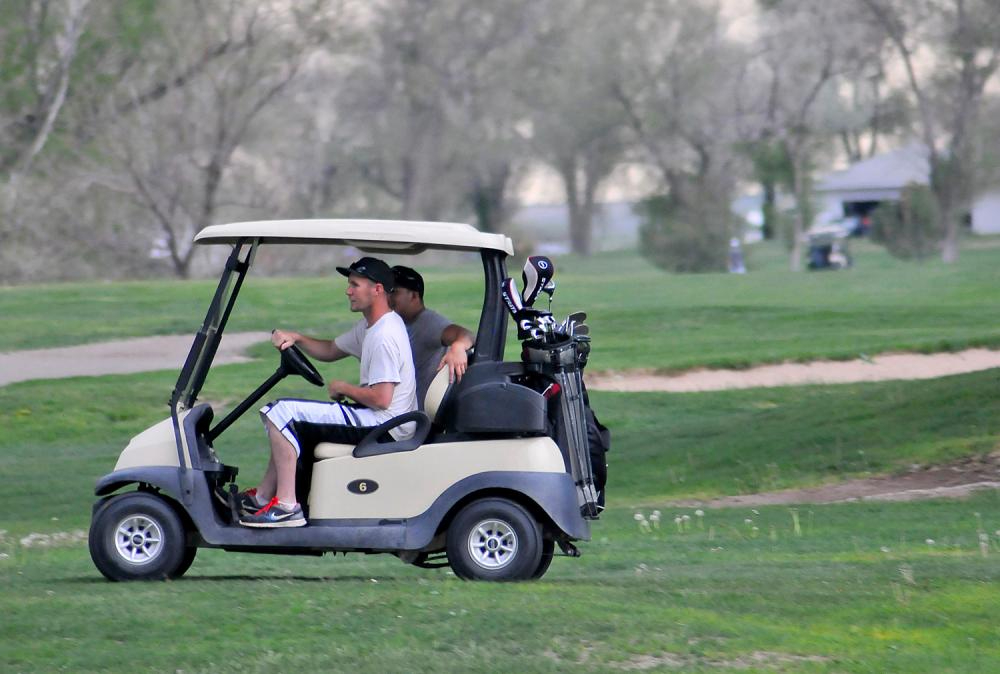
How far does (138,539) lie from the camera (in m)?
7.48

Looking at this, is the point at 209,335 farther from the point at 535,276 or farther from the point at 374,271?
the point at 535,276

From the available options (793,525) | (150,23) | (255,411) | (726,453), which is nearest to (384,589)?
(793,525)

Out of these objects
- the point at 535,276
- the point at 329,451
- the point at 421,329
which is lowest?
the point at 329,451

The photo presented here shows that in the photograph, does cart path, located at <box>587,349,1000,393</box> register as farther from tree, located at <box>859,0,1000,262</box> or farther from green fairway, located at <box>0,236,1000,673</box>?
tree, located at <box>859,0,1000,262</box>

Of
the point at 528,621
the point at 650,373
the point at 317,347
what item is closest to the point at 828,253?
the point at 650,373

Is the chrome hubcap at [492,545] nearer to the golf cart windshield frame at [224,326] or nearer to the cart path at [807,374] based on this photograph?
the golf cart windshield frame at [224,326]

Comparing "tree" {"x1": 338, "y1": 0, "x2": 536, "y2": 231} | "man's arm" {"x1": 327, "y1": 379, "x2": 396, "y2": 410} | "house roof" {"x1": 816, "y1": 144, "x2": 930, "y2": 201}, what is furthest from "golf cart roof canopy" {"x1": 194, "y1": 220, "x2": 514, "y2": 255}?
"house roof" {"x1": 816, "y1": 144, "x2": 930, "y2": 201}

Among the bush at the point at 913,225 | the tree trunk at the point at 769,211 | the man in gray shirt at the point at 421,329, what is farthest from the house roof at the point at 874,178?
the man in gray shirt at the point at 421,329

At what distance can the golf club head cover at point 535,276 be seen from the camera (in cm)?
748

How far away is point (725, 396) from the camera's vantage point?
792 inches

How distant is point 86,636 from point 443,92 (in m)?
59.1

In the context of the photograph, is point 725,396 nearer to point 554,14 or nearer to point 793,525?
point 793,525

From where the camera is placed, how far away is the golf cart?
732 cm

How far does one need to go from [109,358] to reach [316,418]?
16377 mm
